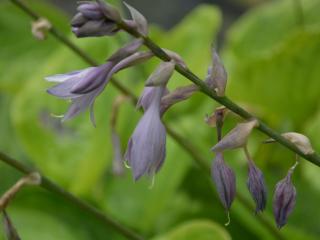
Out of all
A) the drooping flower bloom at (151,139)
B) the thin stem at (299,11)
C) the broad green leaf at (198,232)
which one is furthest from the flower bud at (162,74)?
the thin stem at (299,11)

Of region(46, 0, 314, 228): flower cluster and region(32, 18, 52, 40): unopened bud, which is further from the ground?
region(46, 0, 314, 228): flower cluster

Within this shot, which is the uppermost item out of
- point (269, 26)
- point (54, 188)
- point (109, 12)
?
point (109, 12)

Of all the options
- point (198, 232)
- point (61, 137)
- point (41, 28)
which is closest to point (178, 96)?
point (41, 28)

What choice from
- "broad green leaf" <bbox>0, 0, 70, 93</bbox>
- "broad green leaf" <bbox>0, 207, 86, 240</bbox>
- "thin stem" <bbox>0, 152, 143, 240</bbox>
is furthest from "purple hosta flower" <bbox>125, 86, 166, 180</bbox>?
"broad green leaf" <bbox>0, 0, 70, 93</bbox>

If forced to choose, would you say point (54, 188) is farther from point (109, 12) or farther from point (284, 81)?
point (284, 81)

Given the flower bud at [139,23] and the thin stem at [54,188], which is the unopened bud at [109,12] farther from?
the thin stem at [54,188]

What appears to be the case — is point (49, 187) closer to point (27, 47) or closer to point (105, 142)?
point (105, 142)

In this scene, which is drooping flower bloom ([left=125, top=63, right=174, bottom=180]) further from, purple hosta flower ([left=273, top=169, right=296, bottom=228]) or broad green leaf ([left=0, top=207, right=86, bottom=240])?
broad green leaf ([left=0, top=207, right=86, bottom=240])

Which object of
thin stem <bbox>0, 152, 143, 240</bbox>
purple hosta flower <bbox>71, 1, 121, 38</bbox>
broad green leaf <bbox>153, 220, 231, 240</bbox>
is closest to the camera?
purple hosta flower <bbox>71, 1, 121, 38</bbox>
